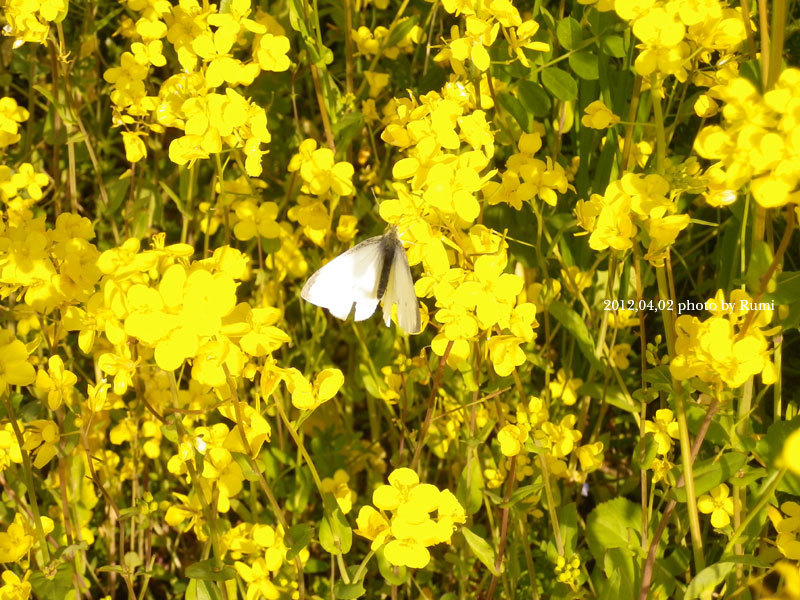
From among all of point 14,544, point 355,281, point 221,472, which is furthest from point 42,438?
point 355,281

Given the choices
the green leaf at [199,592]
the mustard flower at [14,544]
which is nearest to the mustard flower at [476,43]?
the green leaf at [199,592]

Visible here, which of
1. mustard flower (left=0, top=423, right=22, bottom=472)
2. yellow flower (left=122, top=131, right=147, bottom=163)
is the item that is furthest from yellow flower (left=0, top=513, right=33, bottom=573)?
yellow flower (left=122, top=131, right=147, bottom=163)

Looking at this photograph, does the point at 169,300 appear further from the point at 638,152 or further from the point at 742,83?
the point at 638,152

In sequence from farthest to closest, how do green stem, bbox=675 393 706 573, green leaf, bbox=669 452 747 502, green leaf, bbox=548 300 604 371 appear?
green leaf, bbox=548 300 604 371 < green leaf, bbox=669 452 747 502 < green stem, bbox=675 393 706 573

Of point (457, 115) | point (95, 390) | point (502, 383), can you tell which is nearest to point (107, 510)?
point (95, 390)

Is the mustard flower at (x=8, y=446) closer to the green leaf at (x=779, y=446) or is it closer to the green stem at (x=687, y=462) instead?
the green stem at (x=687, y=462)

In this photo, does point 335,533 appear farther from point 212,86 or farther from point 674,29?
point 674,29

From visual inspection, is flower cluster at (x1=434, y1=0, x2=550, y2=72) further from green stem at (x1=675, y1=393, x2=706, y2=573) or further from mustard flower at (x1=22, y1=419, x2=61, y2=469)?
mustard flower at (x1=22, y1=419, x2=61, y2=469)
